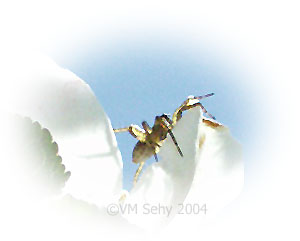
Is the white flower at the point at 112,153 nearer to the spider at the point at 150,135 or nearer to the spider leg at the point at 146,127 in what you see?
the spider at the point at 150,135

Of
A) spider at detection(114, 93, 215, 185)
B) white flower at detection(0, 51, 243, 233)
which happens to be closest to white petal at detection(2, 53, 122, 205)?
white flower at detection(0, 51, 243, 233)

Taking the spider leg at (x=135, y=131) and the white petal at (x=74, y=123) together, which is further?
the spider leg at (x=135, y=131)

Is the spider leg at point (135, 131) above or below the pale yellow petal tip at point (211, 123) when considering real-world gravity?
above

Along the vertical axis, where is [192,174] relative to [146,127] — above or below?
below

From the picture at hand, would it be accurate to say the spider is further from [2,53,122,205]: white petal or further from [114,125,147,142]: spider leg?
[2,53,122,205]: white petal

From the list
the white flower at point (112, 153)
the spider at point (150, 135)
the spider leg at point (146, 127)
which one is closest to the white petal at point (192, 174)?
the white flower at point (112, 153)

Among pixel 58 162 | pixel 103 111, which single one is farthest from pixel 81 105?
pixel 58 162

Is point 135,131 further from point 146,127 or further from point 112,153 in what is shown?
point 112,153

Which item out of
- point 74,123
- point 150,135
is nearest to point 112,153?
point 74,123

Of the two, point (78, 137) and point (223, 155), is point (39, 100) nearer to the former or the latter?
point (78, 137)
